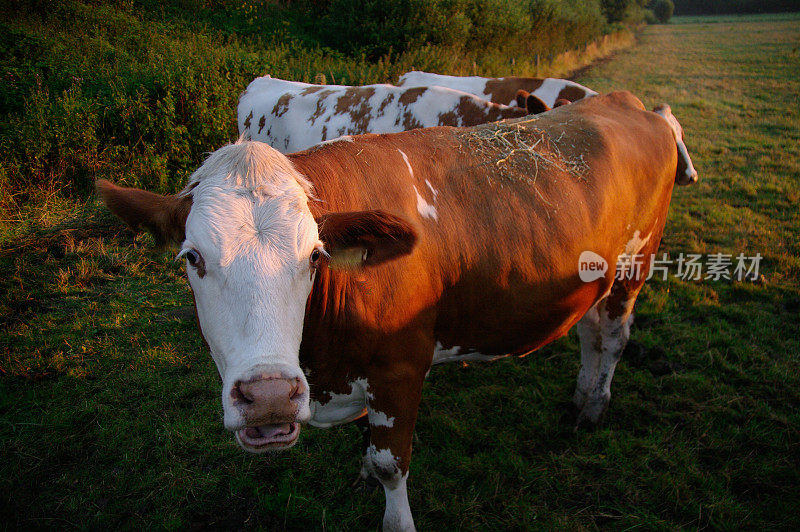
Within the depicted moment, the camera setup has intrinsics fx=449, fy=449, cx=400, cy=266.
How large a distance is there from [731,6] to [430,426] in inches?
3392

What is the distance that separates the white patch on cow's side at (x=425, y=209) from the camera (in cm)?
232

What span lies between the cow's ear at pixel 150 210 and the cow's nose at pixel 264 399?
0.81 meters

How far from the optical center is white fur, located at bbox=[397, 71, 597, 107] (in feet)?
21.7

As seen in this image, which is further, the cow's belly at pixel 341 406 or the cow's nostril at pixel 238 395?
the cow's belly at pixel 341 406

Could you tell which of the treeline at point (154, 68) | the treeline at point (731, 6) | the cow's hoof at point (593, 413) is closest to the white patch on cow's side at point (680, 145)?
the cow's hoof at point (593, 413)

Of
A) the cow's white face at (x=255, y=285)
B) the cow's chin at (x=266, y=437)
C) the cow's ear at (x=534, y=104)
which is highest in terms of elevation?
the cow's ear at (x=534, y=104)

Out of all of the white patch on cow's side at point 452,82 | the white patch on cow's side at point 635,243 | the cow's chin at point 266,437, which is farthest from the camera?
the white patch on cow's side at point 452,82

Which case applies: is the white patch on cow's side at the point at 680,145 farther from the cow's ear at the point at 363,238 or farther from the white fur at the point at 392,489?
the white fur at the point at 392,489

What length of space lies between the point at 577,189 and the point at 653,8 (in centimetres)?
9056

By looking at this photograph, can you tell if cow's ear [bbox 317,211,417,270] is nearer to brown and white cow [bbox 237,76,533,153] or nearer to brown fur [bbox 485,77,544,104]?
brown and white cow [bbox 237,76,533,153]

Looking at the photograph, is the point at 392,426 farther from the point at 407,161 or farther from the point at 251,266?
the point at 407,161

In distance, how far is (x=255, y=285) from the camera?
5.14ft

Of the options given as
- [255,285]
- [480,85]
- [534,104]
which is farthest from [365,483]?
[480,85]

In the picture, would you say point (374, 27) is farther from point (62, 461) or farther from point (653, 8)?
point (653, 8)
